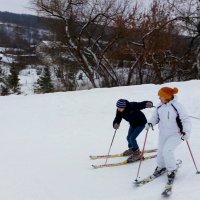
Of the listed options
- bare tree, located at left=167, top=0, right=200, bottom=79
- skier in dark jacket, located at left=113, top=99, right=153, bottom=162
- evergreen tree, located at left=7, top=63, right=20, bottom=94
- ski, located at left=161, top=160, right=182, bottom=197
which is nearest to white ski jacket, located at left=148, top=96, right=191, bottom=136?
ski, located at left=161, top=160, right=182, bottom=197

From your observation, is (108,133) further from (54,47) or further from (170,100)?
(54,47)

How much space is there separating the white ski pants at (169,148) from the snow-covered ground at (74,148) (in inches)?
10.5

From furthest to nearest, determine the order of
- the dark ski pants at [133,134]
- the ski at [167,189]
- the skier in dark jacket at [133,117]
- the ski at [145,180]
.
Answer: the dark ski pants at [133,134] → the skier in dark jacket at [133,117] → the ski at [145,180] → the ski at [167,189]

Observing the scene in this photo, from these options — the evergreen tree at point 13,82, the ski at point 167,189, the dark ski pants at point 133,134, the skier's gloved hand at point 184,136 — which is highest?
the skier's gloved hand at point 184,136

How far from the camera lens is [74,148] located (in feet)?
27.9

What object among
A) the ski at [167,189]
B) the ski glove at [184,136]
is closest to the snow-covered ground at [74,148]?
the ski at [167,189]

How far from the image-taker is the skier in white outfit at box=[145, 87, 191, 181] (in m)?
5.55

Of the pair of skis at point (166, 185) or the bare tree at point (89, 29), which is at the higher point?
the bare tree at point (89, 29)

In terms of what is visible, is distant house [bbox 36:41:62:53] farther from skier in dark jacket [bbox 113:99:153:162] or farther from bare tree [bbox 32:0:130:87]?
skier in dark jacket [bbox 113:99:153:162]

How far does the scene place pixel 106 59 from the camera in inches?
876

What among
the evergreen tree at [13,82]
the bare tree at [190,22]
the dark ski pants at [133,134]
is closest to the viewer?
the dark ski pants at [133,134]

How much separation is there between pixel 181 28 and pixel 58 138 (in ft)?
41.9

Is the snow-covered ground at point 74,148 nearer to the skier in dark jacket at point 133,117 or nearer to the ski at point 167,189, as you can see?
the ski at point 167,189

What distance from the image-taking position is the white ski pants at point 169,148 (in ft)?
18.3
